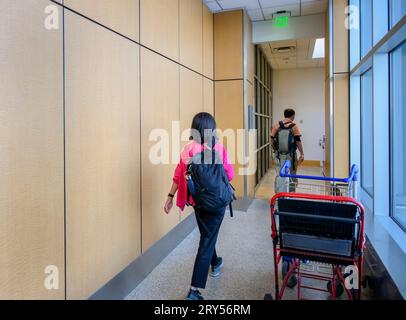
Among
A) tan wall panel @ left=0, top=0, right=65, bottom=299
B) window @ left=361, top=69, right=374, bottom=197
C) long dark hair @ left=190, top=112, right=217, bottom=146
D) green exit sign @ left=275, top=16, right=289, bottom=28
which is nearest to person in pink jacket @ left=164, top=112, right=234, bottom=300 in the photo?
long dark hair @ left=190, top=112, right=217, bottom=146

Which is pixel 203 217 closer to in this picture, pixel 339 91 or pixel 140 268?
pixel 140 268

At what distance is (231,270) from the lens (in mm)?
2834

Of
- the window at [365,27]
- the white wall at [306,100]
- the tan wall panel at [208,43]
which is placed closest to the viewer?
the window at [365,27]

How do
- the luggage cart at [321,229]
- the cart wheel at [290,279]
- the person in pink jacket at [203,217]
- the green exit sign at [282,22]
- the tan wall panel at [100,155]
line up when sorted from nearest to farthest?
1. the luggage cart at [321,229]
2. the tan wall panel at [100,155]
3. the person in pink jacket at [203,217]
4. the cart wheel at [290,279]
5. the green exit sign at [282,22]

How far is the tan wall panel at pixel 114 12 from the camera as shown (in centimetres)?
196

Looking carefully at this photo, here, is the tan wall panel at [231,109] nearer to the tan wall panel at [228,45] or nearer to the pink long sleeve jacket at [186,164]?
the tan wall panel at [228,45]

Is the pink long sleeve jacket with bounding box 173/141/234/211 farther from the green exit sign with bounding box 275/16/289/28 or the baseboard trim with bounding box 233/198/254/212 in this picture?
the green exit sign with bounding box 275/16/289/28

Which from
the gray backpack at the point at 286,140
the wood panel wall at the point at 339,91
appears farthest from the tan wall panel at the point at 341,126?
the gray backpack at the point at 286,140

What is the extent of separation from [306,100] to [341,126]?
6.40 meters

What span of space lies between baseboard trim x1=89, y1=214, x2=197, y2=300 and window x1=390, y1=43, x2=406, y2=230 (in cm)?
231

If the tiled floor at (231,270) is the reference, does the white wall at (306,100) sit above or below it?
above

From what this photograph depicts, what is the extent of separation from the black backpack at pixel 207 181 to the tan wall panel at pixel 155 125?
74 centimetres

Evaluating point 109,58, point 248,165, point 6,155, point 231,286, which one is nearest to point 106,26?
point 109,58
